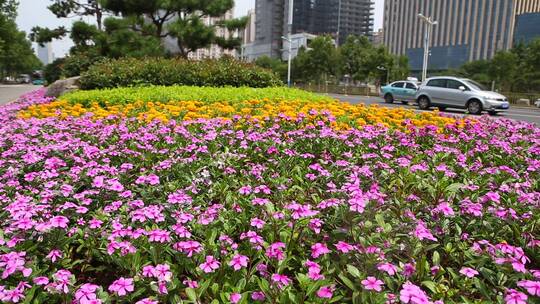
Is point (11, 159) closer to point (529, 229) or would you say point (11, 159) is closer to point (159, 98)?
point (529, 229)

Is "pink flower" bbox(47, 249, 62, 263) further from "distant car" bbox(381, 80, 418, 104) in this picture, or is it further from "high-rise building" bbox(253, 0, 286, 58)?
"high-rise building" bbox(253, 0, 286, 58)

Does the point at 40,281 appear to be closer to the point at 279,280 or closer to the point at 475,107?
the point at 279,280

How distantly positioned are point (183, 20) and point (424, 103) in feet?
31.4

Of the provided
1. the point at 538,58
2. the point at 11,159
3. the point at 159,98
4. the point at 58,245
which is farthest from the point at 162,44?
the point at 538,58

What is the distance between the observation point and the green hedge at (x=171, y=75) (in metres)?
10.4

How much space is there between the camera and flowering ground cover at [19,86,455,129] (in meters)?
5.35

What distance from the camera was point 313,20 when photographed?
89562mm

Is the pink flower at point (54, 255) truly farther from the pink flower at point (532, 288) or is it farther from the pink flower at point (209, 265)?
the pink flower at point (532, 288)

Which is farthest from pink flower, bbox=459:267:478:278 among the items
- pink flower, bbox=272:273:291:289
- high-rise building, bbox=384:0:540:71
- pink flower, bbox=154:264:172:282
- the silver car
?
high-rise building, bbox=384:0:540:71

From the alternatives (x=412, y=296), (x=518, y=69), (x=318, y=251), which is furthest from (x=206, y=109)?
(x=518, y=69)

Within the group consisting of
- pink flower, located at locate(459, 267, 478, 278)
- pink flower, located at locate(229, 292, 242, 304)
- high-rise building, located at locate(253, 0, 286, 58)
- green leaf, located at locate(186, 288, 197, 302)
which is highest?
high-rise building, located at locate(253, 0, 286, 58)

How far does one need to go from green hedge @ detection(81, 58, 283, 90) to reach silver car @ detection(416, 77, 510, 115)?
7265 millimetres

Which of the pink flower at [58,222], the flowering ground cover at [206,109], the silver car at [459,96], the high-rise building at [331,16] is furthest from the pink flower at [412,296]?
the high-rise building at [331,16]

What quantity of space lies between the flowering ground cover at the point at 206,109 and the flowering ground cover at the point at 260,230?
1.80 meters
